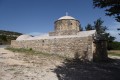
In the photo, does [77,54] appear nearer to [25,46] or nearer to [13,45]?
[25,46]

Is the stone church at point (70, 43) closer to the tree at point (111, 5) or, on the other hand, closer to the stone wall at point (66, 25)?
the stone wall at point (66, 25)

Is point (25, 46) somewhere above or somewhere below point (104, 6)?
below

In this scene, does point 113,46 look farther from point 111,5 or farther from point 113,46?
point 111,5

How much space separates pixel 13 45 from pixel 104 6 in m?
20.8

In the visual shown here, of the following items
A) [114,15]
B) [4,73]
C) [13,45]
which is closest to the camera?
[114,15]

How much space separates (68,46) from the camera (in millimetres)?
20422

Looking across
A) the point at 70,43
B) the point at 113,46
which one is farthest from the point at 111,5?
the point at 113,46

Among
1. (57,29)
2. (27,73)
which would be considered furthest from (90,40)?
(27,73)

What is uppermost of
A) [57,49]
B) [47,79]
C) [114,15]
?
[114,15]

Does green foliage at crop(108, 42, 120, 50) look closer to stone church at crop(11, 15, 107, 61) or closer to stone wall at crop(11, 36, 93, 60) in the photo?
stone church at crop(11, 15, 107, 61)

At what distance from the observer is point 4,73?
11.0 metres

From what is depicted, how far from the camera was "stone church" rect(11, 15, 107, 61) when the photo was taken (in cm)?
1903

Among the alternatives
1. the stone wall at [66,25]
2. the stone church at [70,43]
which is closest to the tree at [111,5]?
the stone church at [70,43]

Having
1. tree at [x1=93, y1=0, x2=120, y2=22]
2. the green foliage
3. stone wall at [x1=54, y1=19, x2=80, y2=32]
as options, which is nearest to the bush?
the green foliage
